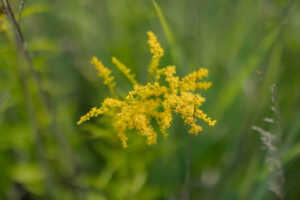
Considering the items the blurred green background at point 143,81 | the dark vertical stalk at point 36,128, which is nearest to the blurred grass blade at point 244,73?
the blurred green background at point 143,81

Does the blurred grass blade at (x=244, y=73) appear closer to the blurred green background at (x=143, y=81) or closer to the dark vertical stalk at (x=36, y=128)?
the blurred green background at (x=143, y=81)

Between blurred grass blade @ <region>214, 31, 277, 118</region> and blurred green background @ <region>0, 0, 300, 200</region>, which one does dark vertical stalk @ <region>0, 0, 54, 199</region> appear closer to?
blurred green background @ <region>0, 0, 300, 200</region>

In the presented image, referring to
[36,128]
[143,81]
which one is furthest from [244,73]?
[36,128]

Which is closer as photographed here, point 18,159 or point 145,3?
point 18,159

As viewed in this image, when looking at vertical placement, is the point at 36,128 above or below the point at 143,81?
below

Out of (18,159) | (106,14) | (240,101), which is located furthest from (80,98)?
(240,101)

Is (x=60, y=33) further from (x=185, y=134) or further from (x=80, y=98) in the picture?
(x=185, y=134)

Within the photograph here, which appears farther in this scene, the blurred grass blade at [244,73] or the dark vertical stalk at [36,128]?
the blurred grass blade at [244,73]

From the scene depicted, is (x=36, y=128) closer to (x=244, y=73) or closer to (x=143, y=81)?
(x=143, y=81)
